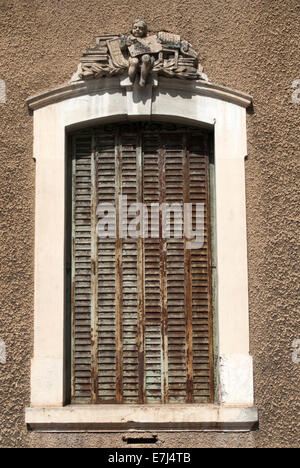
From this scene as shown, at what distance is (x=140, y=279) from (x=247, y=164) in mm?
1329

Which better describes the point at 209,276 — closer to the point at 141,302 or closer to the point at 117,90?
the point at 141,302

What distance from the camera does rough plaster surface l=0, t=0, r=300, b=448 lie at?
5.69 m

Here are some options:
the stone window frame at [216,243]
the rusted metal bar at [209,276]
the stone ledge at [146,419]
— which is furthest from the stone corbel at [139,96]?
the stone ledge at [146,419]

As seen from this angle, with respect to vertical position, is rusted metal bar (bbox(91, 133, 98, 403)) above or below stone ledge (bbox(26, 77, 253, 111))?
below

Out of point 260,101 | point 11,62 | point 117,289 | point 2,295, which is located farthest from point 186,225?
point 11,62

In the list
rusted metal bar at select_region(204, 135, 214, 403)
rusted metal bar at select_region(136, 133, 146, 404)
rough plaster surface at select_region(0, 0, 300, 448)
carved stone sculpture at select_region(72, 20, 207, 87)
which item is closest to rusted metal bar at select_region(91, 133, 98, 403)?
Result: rusted metal bar at select_region(136, 133, 146, 404)

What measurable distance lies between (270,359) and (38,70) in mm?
3144

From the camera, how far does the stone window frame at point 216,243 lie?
5645 mm

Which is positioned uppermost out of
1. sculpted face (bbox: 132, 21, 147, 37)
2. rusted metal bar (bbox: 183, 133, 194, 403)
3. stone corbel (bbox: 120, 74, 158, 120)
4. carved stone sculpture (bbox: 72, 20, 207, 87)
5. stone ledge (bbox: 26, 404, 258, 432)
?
sculpted face (bbox: 132, 21, 147, 37)

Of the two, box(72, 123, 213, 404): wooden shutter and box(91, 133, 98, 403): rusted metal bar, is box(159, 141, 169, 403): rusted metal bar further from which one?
box(91, 133, 98, 403): rusted metal bar

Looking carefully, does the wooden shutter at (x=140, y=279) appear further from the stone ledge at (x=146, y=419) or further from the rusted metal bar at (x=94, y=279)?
the stone ledge at (x=146, y=419)

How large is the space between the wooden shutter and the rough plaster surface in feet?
1.31
